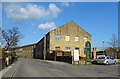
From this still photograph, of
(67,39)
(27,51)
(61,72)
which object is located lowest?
(61,72)

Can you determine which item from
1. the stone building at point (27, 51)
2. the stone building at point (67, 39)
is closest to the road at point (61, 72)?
the stone building at point (67, 39)

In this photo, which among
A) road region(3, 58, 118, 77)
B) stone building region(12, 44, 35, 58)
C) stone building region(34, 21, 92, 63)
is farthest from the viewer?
stone building region(12, 44, 35, 58)

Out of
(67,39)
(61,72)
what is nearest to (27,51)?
(67,39)

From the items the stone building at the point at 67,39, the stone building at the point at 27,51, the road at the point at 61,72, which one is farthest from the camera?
the stone building at the point at 27,51

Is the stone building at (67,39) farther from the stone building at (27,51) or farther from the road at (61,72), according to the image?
the stone building at (27,51)

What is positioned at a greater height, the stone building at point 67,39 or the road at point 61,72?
the stone building at point 67,39

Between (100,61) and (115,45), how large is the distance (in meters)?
30.6

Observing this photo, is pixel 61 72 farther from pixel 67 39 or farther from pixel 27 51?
pixel 27 51

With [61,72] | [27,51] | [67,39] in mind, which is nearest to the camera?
[61,72]

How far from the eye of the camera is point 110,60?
33250 mm

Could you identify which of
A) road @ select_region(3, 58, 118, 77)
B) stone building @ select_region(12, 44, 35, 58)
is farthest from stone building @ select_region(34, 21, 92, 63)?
stone building @ select_region(12, 44, 35, 58)

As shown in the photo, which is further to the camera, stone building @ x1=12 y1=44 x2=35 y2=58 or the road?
stone building @ x1=12 y1=44 x2=35 y2=58

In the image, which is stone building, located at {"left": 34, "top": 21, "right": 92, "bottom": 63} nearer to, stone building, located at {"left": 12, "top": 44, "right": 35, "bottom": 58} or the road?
the road

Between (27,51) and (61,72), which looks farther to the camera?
(27,51)
